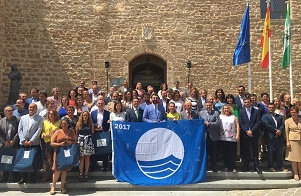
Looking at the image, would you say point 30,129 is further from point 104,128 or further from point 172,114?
point 172,114

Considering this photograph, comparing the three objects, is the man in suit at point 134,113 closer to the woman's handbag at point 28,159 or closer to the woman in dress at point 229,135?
the woman in dress at point 229,135

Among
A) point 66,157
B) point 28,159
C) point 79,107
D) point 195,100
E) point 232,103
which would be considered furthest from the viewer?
point 195,100

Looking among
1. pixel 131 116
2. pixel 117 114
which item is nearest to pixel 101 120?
pixel 117 114

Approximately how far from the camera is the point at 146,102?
7691 mm

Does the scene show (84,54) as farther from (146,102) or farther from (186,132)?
(186,132)

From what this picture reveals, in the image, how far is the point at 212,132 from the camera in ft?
23.1

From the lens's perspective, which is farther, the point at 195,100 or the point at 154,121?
the point at 195,100

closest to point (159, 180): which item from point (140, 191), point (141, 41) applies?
point (140, 191)

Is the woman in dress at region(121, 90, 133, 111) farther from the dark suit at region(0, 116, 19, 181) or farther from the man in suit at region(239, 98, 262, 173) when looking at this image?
the man in suit at region(239, 98, 262, 173)

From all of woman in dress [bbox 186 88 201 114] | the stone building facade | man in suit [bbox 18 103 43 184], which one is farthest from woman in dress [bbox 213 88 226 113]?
the stone building facade

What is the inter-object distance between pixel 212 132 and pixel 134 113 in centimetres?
171

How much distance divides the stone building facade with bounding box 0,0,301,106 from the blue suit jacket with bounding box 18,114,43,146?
24.2 ft

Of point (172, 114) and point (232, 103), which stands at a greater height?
point (232, 103)

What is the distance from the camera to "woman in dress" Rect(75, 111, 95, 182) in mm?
6598
